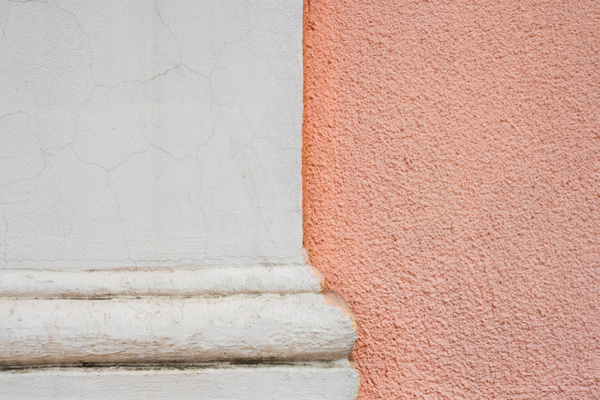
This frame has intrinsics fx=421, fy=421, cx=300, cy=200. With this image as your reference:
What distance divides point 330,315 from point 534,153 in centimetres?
63

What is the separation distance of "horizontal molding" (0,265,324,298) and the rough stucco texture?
0.10 meters

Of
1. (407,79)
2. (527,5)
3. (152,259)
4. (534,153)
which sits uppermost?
(527,5)

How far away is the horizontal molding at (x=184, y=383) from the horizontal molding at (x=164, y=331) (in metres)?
0.02

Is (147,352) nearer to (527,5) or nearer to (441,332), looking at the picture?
(441,332)

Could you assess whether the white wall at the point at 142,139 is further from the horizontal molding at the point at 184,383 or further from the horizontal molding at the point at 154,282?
the horizontal molding at the point at 184,383

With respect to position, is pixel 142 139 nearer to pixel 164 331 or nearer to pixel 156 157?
pixel 156 157

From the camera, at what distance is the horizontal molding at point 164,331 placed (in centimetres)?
89

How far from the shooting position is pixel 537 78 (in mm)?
1036

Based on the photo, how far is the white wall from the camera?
37.1 inches

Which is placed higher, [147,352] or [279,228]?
[279,228]

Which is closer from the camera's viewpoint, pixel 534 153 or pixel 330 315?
pixel 330 315

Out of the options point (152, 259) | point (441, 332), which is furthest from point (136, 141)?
point (441, 332)

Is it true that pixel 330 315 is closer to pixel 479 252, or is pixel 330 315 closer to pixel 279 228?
pixel 279 228

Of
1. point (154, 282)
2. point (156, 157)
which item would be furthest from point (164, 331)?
point (156, 157)
